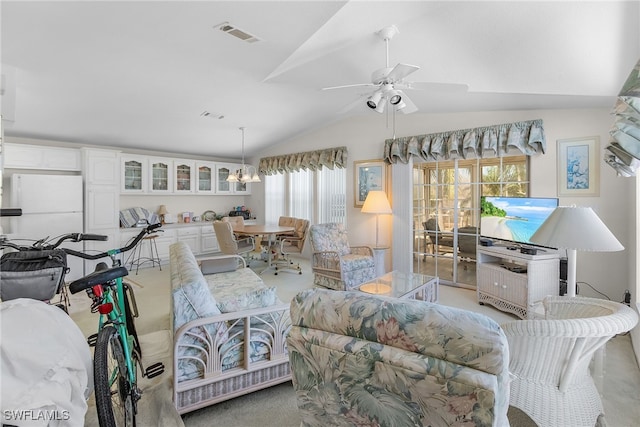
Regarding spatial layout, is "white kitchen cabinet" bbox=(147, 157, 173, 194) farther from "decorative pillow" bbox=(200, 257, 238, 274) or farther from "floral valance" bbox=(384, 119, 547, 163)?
"floral valance" bbox=(384, 119, 547, 163)

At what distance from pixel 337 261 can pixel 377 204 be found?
1249mm

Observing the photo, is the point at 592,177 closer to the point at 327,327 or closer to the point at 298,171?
the point at 327,327

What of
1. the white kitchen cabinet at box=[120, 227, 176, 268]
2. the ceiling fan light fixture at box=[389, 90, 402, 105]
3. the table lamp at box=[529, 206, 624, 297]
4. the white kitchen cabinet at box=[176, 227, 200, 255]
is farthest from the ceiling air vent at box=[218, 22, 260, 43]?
the white kitchen cabinet at box=[176, 227, 200, 255]

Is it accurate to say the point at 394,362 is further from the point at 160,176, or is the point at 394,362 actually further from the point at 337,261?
the point at 160,176

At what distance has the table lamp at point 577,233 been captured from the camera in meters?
1.71

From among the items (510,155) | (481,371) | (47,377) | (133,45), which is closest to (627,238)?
(510,155)

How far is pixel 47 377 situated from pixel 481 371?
1275 millimetres

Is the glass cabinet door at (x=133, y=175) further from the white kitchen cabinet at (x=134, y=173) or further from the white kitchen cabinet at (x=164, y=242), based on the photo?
the white kitchen cabinet at (x=164, y=242)

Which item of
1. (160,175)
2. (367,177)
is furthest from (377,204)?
(160,175)

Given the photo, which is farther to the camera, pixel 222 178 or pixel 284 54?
pixel 222 178

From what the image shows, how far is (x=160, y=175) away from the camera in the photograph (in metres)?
6.07

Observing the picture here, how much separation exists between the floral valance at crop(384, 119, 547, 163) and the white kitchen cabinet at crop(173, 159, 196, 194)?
398 cm

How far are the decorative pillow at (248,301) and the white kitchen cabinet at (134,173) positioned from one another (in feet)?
15.4

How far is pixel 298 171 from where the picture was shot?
6434mm
